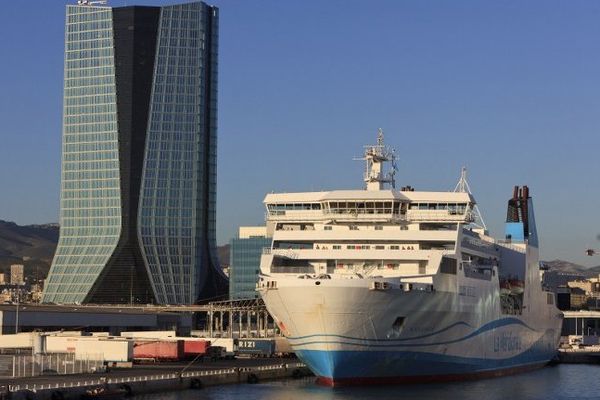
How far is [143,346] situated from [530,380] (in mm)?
38140

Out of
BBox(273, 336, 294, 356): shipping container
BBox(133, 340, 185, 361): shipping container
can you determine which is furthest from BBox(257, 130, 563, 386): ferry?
BBox(273, 336, 294, 356): shipping container

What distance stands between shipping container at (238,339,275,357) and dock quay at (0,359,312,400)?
1425 cm

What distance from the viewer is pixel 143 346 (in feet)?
409

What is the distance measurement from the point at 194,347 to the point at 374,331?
40784 mm

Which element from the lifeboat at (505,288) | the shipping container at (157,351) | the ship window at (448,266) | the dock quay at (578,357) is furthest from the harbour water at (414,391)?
the dock quay at (578,357)

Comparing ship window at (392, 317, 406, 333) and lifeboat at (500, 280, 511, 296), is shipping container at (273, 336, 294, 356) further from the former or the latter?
ship window at (392, 317, 406, 333)

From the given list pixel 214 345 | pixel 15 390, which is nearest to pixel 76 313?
pixel 214 345

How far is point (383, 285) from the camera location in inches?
3556

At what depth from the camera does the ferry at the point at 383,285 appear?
91.6 meters

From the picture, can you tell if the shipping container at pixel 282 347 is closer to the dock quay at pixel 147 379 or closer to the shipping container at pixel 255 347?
the shipping container at pixel 255 347

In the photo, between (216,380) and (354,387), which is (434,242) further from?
(216,380)

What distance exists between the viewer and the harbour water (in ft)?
299

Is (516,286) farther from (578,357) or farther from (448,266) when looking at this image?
(578,357)

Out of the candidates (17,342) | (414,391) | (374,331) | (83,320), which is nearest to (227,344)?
(17,342)
